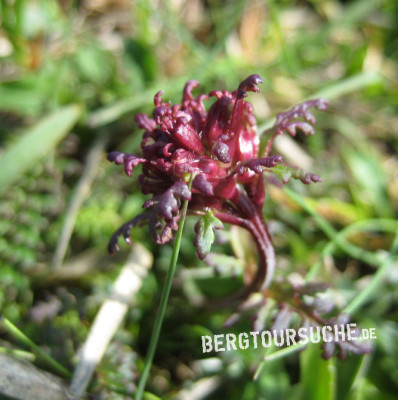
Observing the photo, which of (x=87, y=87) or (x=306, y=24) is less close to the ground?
(x=306, y=24)

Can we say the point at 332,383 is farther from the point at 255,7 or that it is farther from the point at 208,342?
the point at 255,7

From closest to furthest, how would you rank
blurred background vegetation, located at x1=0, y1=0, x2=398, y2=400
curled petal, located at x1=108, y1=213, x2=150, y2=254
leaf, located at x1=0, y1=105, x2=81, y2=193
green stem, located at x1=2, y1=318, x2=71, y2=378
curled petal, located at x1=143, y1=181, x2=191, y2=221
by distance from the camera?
curled petal, located at x1=143, y1=181, x2=191, y2=221
curled petal, located at x1=108, y1=213, x2=150, y2=254
green stem, located at x1=2, y1=318, x2=71, y2=378
blurred background vegetation, located at x1=0, y1=0, x2=398, y2=400
leaf, located at x1=0, y1=105, x2=81, y2=193

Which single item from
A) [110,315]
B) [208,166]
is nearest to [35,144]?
[110,315]

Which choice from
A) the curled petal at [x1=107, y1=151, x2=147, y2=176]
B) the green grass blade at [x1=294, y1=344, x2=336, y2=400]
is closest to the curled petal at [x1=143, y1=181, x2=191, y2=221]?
the curled petal at [x1=107, y1=151, x2=147, y2=176]

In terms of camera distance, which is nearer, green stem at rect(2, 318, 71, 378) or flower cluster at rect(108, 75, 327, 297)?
flower cluster at rect(108, 75, 327, 297)

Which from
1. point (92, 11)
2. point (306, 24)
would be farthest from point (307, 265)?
point (92, 11)

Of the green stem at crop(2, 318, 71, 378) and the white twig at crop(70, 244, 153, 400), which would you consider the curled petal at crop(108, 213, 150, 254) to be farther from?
the white twig at crop(70, 244, 153, 400)

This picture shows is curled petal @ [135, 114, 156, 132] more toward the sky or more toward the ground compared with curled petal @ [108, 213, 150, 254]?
more toward the sky

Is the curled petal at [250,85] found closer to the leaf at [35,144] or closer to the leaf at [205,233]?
the leaf at [205,233]

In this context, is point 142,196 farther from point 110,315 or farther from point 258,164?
point 258,164
